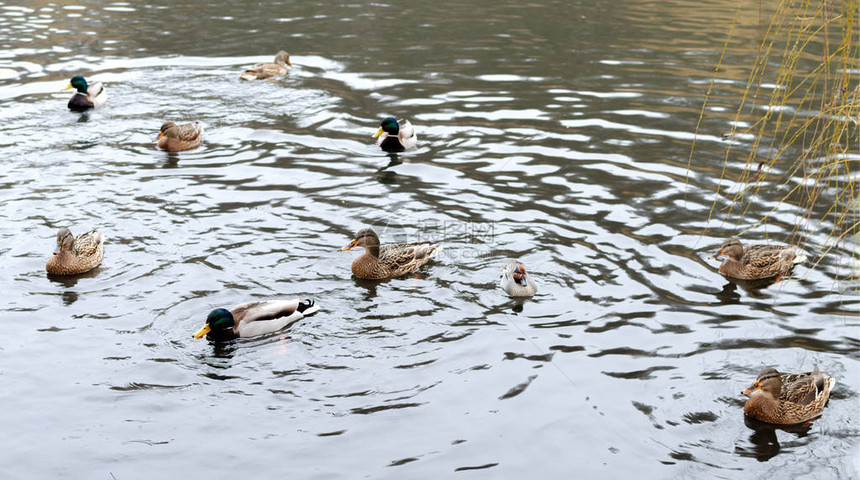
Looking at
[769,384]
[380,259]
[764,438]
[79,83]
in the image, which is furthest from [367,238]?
[79,83]

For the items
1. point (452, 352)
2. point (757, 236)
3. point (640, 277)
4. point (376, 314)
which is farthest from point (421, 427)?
point (757, 236)

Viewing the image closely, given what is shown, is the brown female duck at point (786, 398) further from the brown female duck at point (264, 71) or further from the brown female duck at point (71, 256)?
the brown female duck at point (264, 71)

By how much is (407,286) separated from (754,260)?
410 centimetres

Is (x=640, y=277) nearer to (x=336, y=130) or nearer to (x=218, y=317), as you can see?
(x=218, y=317)

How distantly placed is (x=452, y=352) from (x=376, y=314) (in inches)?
48.3

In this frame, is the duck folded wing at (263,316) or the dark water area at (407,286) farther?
the duck folded wing at (263,316)

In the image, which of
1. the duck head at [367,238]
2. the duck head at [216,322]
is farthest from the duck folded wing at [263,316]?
the duck head at [367,238]

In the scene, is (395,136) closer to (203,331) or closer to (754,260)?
(754,260)

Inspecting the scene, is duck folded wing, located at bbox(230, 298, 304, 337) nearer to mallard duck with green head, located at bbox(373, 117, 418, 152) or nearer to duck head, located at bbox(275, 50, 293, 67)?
mallard duck with green head, located at bbox(373, 117, 418, 152)

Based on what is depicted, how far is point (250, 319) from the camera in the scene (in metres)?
8.98

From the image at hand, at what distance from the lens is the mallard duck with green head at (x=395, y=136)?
1475 centimetres

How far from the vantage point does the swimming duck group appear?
763 centimetres

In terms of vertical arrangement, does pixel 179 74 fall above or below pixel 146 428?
above

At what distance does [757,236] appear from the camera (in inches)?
461
